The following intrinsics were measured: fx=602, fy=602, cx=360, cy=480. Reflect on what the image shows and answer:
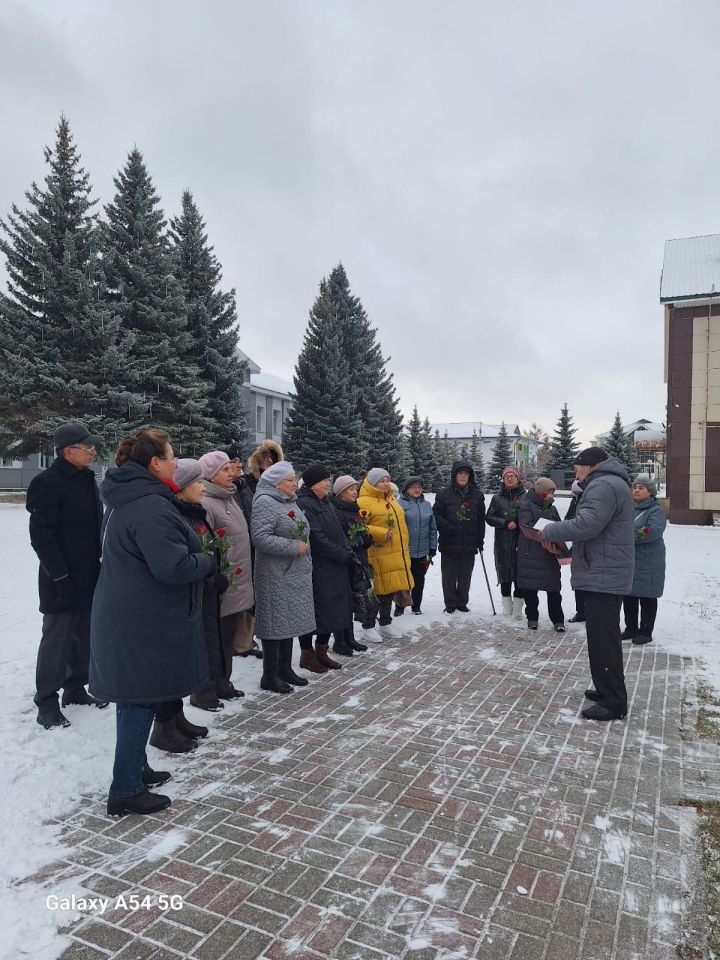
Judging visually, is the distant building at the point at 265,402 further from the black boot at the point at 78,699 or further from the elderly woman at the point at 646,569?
the black boot at the point at 78,699

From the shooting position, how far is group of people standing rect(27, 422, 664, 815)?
10.4 ft

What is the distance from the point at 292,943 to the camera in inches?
91.0

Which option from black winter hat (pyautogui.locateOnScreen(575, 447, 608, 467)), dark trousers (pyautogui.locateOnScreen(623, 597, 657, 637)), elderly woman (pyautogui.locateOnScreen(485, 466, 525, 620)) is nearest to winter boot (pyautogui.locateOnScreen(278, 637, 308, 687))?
black winter hat (pyautogui.locateOnScreen(575, 447, 608, 467))

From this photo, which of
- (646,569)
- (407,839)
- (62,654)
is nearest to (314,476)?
(62,654)

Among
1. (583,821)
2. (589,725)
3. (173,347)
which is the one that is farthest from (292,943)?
(173,347)

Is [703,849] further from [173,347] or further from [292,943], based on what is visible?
[173,347]

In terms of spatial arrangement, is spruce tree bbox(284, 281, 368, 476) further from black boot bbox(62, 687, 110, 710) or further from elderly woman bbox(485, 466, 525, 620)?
black boot bbox(62, 687, 110, 710)

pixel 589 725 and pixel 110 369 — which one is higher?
pixel 110 369

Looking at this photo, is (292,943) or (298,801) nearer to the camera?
(292,943)

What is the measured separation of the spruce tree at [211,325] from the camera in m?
23.7

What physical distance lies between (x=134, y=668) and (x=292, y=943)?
4.81ft

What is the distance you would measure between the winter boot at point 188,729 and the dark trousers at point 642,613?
16.4 feet

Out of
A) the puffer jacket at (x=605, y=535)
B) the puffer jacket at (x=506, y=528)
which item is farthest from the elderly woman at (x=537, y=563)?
the puffer jacket at (x=605, y=535)

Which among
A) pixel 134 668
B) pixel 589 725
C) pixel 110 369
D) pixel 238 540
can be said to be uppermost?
pixel 110 369
